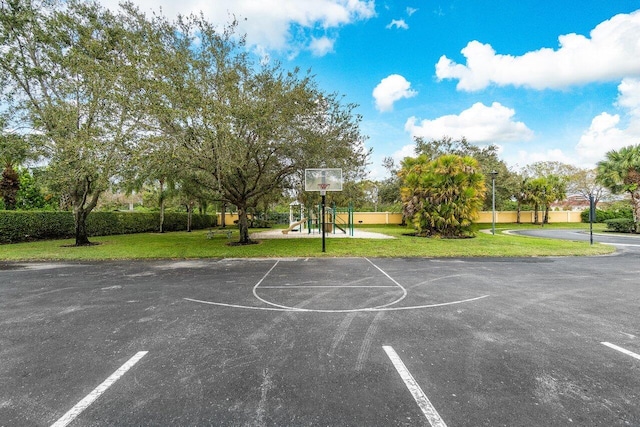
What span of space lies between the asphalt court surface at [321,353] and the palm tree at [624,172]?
1949cm

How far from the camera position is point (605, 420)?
2346 mm

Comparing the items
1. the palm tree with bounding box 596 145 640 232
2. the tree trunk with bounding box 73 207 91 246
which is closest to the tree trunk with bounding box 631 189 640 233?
the palm tree with bounding box 596 145 640 232

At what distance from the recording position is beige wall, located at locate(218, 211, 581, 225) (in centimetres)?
3738

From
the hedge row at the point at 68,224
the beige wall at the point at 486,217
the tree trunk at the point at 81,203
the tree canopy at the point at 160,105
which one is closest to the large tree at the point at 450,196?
the tree canopy at the point at 160,105

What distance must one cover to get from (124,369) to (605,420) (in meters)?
4.41

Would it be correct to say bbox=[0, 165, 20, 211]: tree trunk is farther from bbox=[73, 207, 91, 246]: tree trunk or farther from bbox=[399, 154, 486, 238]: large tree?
bbox=[399, 154, 486, 238]: large tree

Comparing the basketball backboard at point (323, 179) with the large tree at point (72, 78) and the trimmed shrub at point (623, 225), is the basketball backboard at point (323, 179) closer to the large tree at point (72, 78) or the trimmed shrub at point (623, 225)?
the large tree at point (72, 78)

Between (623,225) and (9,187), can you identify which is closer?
(623,225)

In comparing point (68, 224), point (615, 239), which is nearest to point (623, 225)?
point (615, 239)

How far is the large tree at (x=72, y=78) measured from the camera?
36.2 feet

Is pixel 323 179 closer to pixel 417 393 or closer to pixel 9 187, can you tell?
pixel 417 393

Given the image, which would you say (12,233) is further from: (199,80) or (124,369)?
(124,369)

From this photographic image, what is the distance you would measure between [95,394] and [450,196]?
18.1 m

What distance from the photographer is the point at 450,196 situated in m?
17.7
